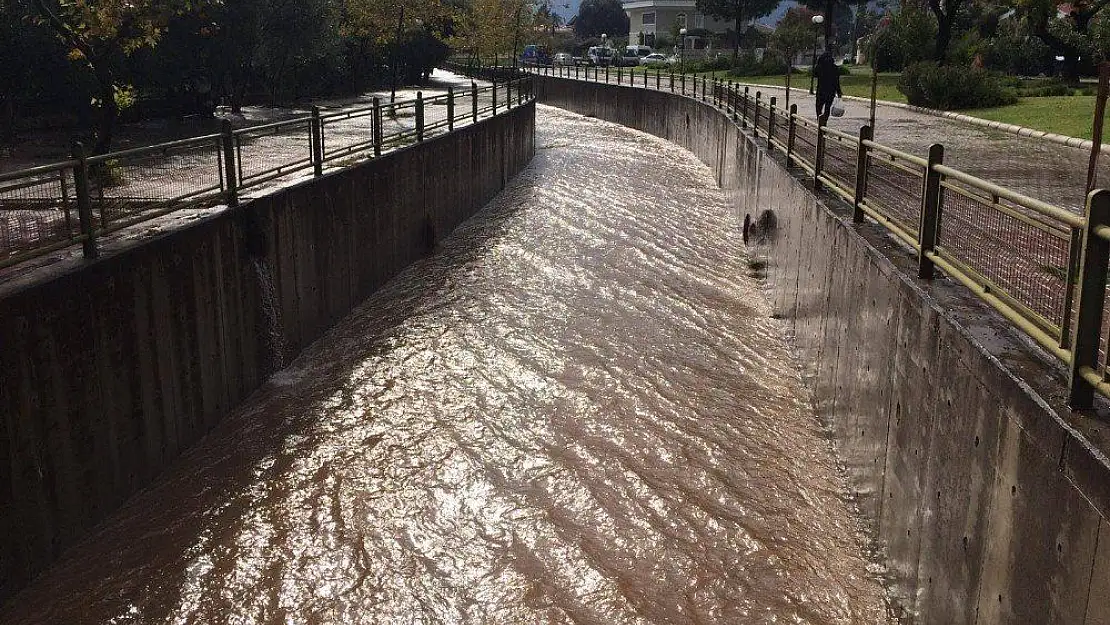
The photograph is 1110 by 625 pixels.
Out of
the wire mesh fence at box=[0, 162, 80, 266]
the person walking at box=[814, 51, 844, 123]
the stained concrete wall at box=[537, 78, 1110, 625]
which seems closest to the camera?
the stained concrete wall at box=[537, 78, 1110, 625]

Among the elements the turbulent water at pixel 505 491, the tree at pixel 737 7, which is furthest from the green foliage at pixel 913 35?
the turbulent water at pixel 505 491

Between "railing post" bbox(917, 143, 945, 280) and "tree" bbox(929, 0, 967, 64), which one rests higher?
"tree" bbox(929, 0, 967, 64)

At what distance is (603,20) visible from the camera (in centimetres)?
15350

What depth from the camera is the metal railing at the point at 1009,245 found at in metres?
4.51

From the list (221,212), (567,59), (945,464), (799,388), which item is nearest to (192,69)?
(221,212)

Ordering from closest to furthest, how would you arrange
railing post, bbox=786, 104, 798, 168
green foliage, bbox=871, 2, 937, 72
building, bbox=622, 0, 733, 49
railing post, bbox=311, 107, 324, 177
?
railing post, bbox=311, 107, 324, 177, railing post, bbox=786, 104, 798, 168, green foliage, bbox=871, 2, 937, 72, building, bbox=622, 0, 733, 49

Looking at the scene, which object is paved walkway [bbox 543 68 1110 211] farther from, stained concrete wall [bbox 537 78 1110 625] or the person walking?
stained concrete wall [bbox 537 78 1110 625]

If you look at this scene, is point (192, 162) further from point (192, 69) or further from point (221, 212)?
point (192, 69)

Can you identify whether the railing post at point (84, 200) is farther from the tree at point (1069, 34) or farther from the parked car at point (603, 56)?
the parked car at point (603, 56)

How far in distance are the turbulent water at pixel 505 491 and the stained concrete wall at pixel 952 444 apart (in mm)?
582

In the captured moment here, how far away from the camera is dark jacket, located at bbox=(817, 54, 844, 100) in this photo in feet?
69.5

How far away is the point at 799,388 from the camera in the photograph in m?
11.0

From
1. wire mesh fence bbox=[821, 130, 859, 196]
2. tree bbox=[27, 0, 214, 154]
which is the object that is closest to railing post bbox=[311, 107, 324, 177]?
tree bbox=[27, 0, 214, 154]

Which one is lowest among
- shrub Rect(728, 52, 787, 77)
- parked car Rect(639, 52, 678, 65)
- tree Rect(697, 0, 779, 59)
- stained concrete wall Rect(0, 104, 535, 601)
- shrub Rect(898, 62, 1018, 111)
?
stained concrete wall Rect(0, 104, 535, 601)
